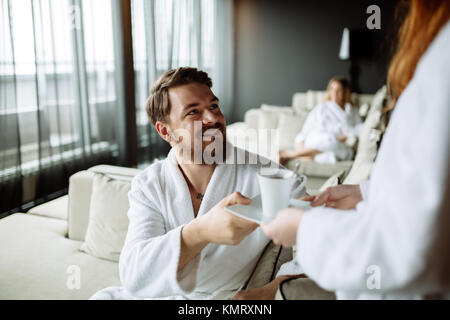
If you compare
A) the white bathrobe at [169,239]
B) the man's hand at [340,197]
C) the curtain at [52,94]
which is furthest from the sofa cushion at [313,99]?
the man's hand at [340,197]

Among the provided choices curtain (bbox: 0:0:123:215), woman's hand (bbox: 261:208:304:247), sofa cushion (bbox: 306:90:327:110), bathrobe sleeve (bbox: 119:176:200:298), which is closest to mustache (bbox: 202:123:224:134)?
bathrobe sleeve (bbox: 119:176:200:298)

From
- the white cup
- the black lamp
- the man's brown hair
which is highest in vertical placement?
the black lamp

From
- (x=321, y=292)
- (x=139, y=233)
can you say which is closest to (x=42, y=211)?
(x=139, y=233)

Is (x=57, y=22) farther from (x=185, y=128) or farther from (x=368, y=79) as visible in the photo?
(x=368, y=79)

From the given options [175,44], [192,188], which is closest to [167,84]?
[192,188]

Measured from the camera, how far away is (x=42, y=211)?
2420 mm

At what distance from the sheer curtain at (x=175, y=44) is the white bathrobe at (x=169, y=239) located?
3.30 metres

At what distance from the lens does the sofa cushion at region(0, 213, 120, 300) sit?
1.64 meters

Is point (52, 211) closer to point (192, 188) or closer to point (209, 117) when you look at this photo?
point (192, 188)

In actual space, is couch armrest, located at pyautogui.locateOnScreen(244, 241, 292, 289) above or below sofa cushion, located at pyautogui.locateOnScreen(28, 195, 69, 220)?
above

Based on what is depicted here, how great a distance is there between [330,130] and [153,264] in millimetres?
3399

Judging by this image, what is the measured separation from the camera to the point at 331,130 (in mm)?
4145

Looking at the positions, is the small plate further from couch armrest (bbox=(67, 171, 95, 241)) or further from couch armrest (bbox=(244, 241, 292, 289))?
couch armrest (bbox=(67, 171, 95, 241))
